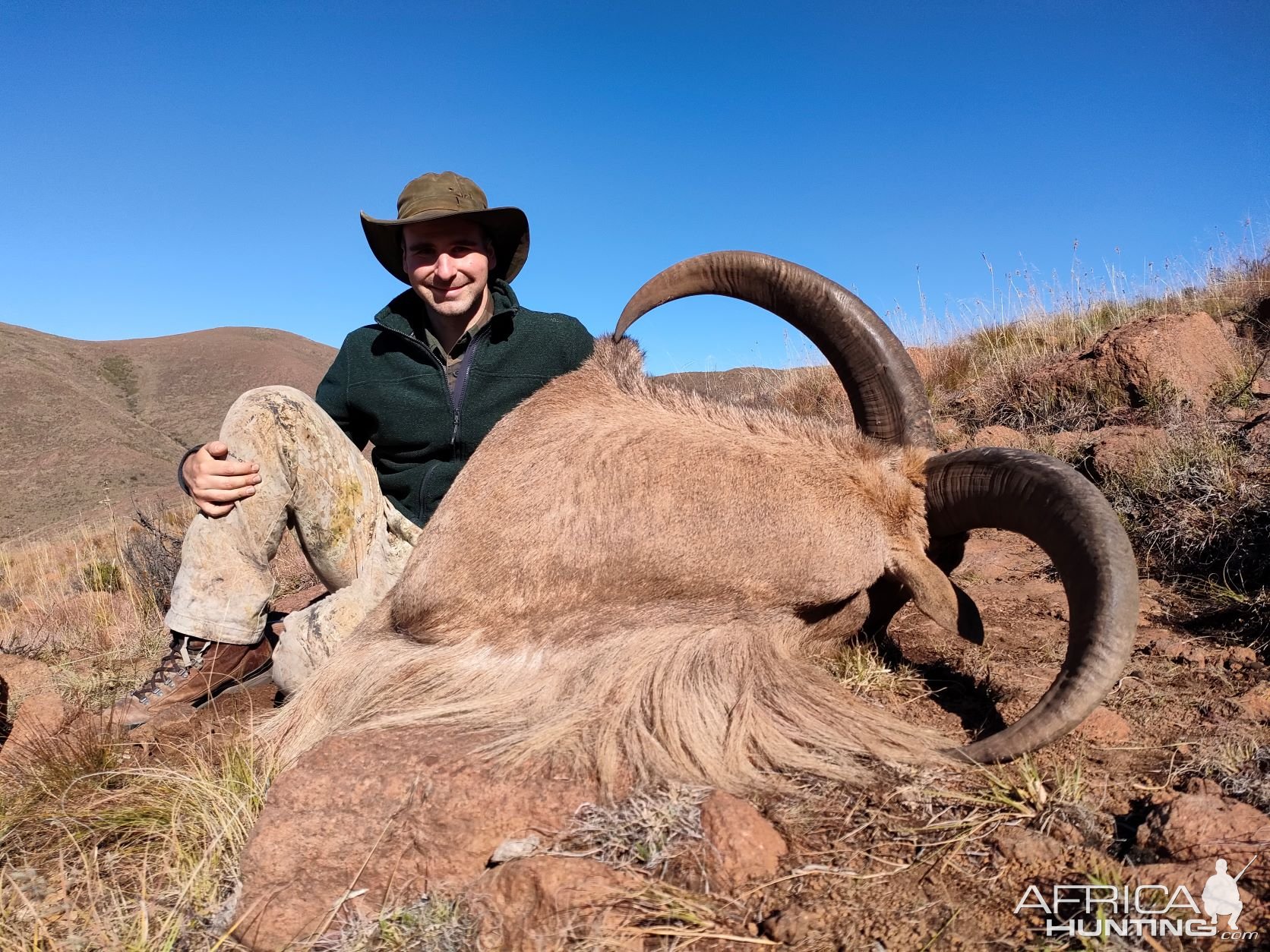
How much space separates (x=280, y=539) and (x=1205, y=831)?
3.11m

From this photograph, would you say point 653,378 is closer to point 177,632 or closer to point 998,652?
point 998,652

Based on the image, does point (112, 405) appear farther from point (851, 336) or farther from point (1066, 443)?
point (851, 336)

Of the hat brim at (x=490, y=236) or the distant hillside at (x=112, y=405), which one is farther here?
the distant hillside at (x=112, y=405)

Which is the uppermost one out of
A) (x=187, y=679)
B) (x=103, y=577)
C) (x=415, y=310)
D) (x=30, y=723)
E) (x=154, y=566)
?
(x=415, y=310)

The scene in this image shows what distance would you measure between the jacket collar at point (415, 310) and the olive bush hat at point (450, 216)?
0.18 m

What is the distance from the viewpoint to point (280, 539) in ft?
10.0

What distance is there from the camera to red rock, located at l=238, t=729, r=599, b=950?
5.61 ft

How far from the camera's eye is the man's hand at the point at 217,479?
2869 mm

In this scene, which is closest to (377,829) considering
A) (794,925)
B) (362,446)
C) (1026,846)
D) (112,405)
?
(794,925)

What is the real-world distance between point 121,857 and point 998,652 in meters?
2.90

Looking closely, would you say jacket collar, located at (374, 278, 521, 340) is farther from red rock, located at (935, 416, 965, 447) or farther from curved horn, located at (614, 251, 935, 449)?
red rock, located at (935, 416, 965, 447)

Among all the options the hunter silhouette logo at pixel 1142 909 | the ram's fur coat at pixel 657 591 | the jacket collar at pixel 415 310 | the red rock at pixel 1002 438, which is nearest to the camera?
the hunter silhouette logo at pixel 1142 909

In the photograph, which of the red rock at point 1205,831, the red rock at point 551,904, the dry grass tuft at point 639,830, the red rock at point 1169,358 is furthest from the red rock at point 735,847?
the red rock at point 1169,358

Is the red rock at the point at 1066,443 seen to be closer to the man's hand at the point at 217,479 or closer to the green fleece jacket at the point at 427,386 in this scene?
the green fleece jacket at the point at 427,386
